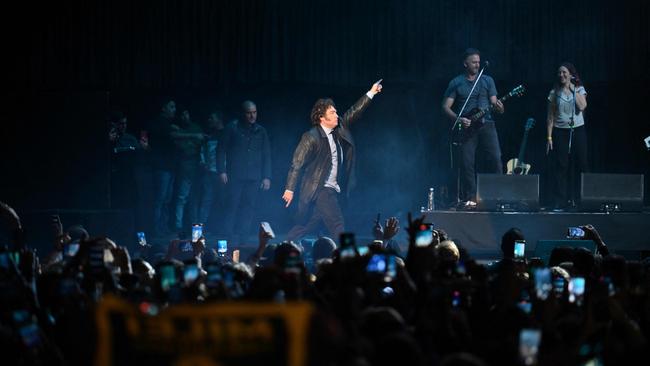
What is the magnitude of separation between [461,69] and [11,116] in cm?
676

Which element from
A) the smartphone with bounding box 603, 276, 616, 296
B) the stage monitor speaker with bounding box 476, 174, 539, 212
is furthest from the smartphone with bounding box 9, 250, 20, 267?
the stage monitor speaker with bounding box 476, 174, 539, 212

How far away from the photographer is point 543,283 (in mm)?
4918

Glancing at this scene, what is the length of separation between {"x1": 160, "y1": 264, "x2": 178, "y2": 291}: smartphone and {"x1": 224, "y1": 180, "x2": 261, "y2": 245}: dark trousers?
8.86 meters

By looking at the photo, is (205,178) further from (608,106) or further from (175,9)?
(608,106)

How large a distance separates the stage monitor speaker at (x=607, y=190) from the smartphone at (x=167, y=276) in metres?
8.61

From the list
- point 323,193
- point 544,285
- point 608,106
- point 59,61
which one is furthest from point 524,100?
point 544,285

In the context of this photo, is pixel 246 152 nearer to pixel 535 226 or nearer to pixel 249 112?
pixel 249 112

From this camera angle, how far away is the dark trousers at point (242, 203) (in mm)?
13781

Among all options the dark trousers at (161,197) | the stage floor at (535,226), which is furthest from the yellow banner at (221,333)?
the dark trousers at (161,197)

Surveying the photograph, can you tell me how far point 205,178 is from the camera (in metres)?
14.3

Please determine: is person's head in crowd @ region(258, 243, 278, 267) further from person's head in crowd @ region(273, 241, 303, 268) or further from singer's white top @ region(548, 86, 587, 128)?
singer's white top @ region(548, 86, 587, 128)

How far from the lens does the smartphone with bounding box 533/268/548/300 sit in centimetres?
488

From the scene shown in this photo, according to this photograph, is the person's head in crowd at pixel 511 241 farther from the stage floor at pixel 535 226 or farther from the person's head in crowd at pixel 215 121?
the person's head in crowd at pixel 215 121

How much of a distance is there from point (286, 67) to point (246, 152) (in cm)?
169
